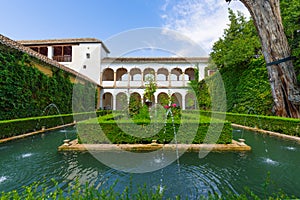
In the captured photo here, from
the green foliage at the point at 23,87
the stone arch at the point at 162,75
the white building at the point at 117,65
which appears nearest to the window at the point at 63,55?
the white building at the point at 117,65

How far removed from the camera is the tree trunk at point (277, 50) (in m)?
7.07

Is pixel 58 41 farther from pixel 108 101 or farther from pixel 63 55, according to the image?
pixel 108 101

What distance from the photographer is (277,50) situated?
7.24 meters

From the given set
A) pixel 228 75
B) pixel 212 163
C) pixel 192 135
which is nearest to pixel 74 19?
pixel 192 135

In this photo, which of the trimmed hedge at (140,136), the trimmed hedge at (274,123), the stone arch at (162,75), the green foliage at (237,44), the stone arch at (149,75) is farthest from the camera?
the stone arch at (162,75)

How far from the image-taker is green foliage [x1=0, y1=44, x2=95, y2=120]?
7712mm

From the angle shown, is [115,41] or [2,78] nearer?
[115,41]

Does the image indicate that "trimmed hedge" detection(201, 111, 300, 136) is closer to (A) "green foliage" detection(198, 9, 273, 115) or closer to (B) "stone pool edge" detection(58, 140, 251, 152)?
(A) "green foliage" detection(198, 9, 273, 115)

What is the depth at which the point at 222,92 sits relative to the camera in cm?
1538

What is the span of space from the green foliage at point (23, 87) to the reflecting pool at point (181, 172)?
12.5 feet

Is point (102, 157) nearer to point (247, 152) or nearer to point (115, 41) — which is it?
point (247, 152)

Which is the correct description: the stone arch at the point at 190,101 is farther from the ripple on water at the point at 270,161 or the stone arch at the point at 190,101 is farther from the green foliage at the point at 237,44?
the ripple on water at the point at 270,161

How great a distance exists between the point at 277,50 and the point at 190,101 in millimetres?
13683

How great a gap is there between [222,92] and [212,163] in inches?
502
